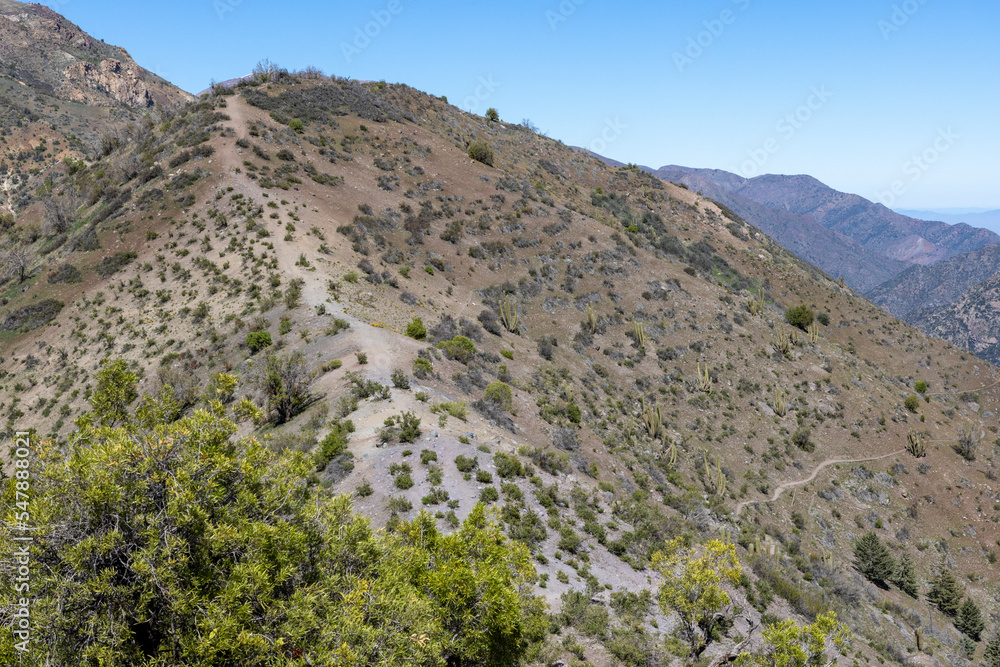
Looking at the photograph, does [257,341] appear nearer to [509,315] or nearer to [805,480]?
[509,315]

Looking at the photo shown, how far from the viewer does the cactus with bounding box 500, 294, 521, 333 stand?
37.9 meters

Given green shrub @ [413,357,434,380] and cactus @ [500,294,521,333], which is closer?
green shrub @ [413,357,434,380]

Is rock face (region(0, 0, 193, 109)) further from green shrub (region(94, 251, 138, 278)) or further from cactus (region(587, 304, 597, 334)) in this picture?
cactus (region(587, 304, 597, 334))

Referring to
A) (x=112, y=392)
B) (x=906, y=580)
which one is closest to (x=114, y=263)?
(x=112, y=392)

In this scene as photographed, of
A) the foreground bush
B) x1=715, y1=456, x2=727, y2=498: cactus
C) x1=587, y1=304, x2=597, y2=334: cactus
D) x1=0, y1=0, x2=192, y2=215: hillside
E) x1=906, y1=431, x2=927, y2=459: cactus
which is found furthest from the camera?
x1=0, y1=0, x2=192, y2=215: hillside

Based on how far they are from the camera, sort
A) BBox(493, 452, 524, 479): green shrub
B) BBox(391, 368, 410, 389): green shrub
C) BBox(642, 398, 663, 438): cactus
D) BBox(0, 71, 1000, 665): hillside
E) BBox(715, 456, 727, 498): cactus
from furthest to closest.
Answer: BBox(642, 398, 663, 438): cactus < BBox(715, 456, 727, 498): cactus < BBox(391, 368, 410, 389): green shrub < BBox(493, 452, 524, 479): green shrub < BBox(0, 71, 1000, 665): hillside

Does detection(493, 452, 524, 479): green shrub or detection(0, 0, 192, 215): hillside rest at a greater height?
detection(0, 0, 192, 215): hillside

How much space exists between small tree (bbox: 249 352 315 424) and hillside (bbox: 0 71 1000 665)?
8.0 inches

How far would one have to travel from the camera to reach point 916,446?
3691 cm

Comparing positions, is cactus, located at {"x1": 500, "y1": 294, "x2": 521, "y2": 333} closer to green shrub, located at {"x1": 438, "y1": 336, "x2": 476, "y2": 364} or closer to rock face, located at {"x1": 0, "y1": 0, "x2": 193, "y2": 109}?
green shrub, located at {"x1": 438, "y1": 336, "x2": 476, "y2": 364}

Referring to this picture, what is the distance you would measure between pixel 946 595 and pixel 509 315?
1222 inches

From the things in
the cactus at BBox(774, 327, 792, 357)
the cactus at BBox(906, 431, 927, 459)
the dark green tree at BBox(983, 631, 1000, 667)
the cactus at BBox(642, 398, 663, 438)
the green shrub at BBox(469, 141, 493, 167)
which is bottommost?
the dark green tree at BBox(983, 631, 1000, 667)

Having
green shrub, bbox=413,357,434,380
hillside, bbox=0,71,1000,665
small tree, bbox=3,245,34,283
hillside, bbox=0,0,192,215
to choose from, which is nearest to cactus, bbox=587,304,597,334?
hillside, bbox=0,71,1000,665

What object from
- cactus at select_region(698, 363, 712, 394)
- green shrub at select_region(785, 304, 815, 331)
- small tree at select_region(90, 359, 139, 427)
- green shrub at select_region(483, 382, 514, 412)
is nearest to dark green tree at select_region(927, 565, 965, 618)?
cactus at select_region(698, 363, 712, 394)
